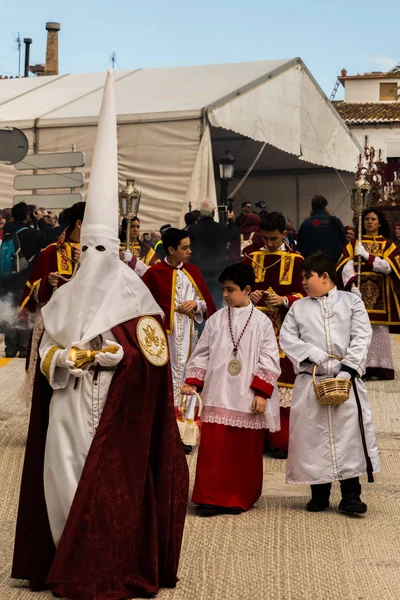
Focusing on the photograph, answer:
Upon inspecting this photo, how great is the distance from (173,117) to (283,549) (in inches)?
552

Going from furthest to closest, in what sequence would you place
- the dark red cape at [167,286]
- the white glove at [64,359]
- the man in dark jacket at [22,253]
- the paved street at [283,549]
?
the man in dark jacket at [22,253]
the dark red cape at [167,286]
the paved street at [283,549]
the white glove at [64,359]

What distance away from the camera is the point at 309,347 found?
6.84 meters

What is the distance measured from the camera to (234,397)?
276 inches

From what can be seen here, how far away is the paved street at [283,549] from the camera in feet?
17.0

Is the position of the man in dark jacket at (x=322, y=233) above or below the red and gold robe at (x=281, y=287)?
above

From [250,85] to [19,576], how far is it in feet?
54.5

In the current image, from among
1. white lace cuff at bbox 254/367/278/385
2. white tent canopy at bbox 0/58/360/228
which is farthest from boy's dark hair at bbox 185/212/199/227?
white lace cuff at bbox 254/367/278/385

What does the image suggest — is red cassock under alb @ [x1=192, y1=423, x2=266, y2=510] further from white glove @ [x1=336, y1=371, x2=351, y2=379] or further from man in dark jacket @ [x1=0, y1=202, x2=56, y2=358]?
man in dark jacket @ [x1=0, y1=202, x2=56, y2=358]

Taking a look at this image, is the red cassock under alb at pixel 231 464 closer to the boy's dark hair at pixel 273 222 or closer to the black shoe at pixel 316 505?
the black shoe at pixel 316 505

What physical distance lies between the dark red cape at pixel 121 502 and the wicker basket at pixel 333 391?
1785 millimetres

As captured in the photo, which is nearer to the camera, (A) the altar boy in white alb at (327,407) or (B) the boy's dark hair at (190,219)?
(A) the altar boy in white alb at (327,407)

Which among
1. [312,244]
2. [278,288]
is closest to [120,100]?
[312,244]

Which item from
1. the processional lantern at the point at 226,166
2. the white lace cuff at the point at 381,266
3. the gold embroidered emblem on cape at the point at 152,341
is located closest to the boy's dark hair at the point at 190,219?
the white lace cuff at the point at 381,266

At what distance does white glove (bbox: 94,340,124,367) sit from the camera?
4.80 metres
